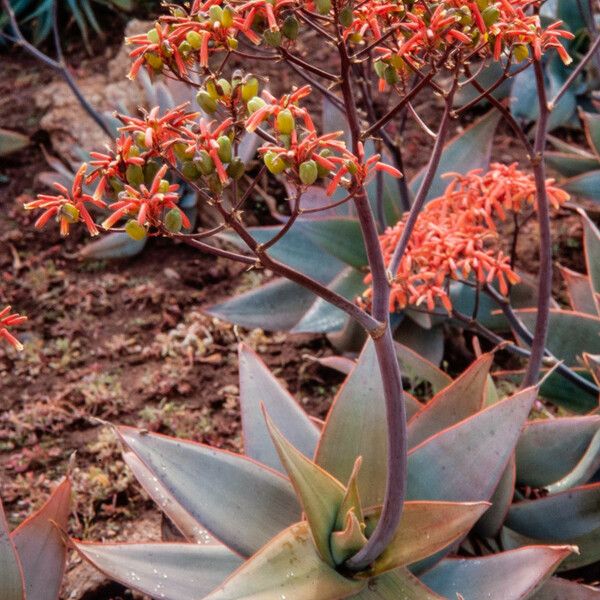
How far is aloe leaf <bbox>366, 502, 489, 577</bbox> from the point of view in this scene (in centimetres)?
144

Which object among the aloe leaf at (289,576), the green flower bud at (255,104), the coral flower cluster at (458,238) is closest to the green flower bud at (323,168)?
the green flower bud at (255,104)

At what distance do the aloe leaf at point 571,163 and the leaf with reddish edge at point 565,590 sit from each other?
171 cm

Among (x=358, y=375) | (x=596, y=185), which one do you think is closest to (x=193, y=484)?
(x=358, y=375)

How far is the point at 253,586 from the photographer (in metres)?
1.40

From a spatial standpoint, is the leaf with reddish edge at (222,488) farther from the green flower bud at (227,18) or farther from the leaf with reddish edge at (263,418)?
the green flower bud at (227,18)

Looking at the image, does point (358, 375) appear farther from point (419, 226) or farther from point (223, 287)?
point (223, 287)

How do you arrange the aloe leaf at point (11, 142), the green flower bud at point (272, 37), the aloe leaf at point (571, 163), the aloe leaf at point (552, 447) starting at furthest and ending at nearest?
the aloe leaf at point (11, 142) < the aloe leaf at point (571, 163) < the aloe leaf at point (552, 447) < the green flower bud at point (272, 37)

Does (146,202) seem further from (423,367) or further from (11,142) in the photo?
(11,142)

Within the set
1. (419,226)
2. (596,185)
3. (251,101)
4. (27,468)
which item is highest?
(251,101)

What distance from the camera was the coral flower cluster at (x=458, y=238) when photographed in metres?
1.73

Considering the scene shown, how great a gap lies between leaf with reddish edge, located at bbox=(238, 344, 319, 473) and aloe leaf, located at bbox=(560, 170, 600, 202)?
1.41 m

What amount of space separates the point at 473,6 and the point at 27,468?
1883 millimetres

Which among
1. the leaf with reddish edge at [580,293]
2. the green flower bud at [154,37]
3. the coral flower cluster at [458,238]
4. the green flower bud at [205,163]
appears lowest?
the leaf with reddish edge at [580,293]

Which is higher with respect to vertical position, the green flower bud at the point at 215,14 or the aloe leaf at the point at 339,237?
the green flower bud at the point at 215,14
